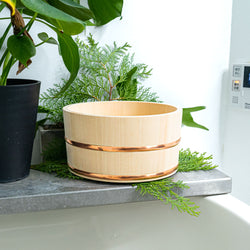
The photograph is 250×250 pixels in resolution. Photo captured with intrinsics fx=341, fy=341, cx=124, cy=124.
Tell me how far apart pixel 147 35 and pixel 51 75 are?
26cm

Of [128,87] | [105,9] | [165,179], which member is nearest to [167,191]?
[165,179]

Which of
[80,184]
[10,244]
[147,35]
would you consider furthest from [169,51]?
[10,244]

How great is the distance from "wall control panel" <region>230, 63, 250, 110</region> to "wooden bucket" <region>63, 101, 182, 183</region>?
37cm

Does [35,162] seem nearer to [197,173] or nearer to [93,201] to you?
[93,201]

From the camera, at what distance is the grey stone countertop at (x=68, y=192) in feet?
1.92

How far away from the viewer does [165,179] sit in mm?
652

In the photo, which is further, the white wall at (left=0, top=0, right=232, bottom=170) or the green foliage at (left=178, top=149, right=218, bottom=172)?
the white wall at (left=0, top=0, right=232, bottom=170)

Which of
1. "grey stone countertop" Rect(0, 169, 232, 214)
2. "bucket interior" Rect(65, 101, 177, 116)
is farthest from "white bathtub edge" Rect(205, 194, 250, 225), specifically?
"bucket interior" Rect(65, 101, 177, 116)

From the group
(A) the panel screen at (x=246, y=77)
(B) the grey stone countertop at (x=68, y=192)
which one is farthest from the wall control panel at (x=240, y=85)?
(B) the grey stone countertop at (x=68, y=192)

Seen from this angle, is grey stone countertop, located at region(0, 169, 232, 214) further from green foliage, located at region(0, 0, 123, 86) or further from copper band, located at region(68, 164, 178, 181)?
green foliage, located at region(0, 0, 123, 86)

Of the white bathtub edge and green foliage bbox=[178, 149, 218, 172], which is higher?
green foliage bbox=[178, 149, 218, 172]

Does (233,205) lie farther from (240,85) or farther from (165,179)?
(240,85)

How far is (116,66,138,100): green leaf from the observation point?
80cm

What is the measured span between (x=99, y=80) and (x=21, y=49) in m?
0.31
